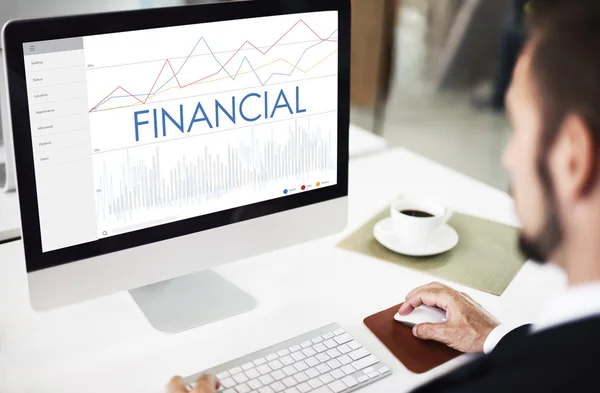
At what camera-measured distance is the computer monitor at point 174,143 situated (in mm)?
994

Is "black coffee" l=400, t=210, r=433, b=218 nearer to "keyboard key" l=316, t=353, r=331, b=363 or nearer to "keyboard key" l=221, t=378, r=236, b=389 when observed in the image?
"keyboard key" l=316, t=353, r=331, b=363

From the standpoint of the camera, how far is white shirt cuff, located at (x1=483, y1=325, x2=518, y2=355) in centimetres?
111

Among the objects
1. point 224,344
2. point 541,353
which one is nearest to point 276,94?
point 224,344

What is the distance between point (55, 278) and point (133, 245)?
125mm

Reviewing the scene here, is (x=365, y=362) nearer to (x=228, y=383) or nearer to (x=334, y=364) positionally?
(x=334, y=364)

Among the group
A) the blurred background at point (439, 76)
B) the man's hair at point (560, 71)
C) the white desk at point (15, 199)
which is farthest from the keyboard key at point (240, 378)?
the blurred background at point (439, 76)

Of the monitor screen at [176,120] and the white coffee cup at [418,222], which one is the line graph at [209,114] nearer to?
the monitor screen at [176,120]

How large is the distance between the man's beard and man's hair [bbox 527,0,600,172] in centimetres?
6

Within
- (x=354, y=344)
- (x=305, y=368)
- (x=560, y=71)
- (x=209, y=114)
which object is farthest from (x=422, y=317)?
(x=560, y=71)

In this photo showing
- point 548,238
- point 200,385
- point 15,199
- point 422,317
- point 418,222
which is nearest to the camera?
point 548,238

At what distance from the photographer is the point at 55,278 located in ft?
3.44

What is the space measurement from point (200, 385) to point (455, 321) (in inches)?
16.8

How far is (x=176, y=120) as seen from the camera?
1.09 m

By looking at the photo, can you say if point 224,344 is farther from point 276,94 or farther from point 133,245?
point 276,94
